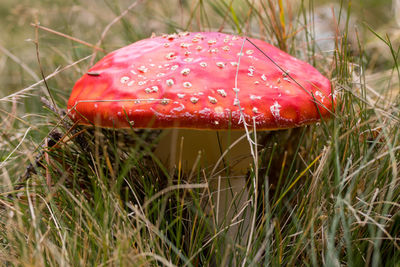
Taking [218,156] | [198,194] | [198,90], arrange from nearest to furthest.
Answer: [198,90] → [198,194] → [218,156]

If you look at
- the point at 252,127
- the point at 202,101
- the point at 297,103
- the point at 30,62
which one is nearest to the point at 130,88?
the point at 202,101

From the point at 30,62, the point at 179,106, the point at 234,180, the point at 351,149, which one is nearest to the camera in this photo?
the point at 179,106

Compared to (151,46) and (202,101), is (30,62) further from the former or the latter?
(202,101)

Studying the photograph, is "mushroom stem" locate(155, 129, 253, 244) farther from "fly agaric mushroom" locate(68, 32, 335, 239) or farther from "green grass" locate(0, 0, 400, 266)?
"fly agaric mushroom" locate(68, 32, 335, 239)

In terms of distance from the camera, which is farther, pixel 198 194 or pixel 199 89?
pixel 198 194

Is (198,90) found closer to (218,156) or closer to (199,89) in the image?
(199,89)

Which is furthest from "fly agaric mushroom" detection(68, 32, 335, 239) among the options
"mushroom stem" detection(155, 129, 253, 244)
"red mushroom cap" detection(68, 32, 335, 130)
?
"mushroom stem" detection(155, 129, 253, 244)

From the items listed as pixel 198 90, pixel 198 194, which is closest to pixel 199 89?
pixel 198 90
